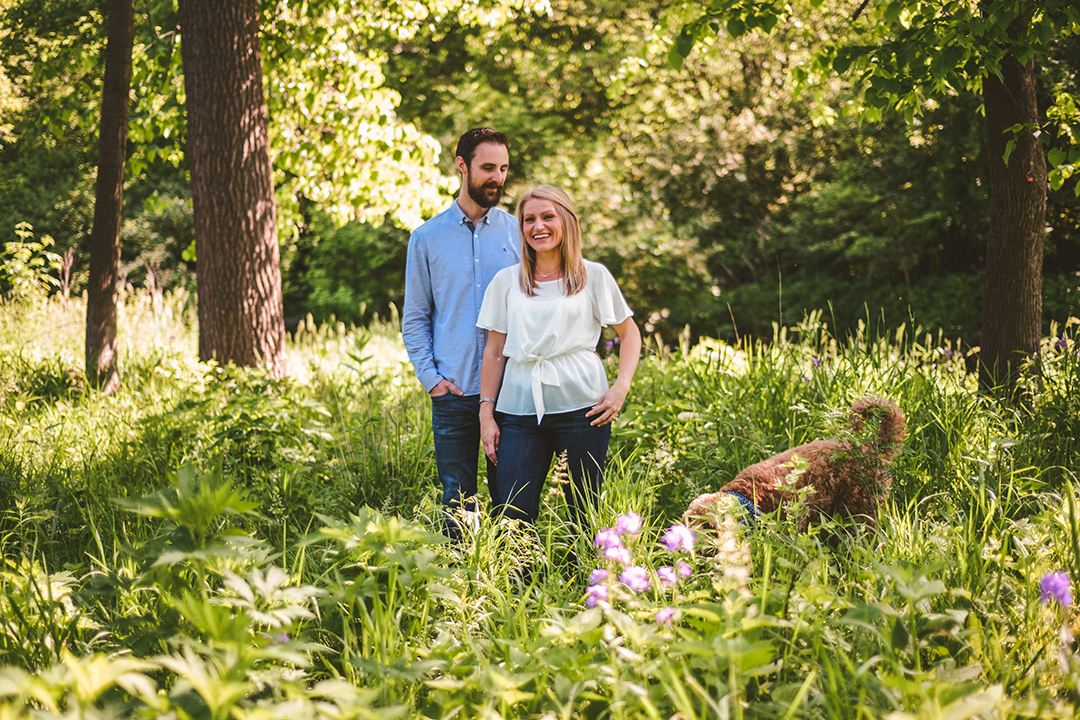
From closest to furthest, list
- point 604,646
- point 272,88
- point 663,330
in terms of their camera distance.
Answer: point 604,646 < point 272,88 < point 663,330

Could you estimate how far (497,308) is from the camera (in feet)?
9.71

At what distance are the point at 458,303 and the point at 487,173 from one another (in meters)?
0.60

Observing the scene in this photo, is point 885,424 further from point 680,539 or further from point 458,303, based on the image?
point 458,303

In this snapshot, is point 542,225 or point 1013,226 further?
point 1013,226

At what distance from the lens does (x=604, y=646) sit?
6.10ft

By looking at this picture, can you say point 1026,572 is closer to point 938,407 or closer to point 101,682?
point 938,407

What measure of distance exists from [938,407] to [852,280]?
1049cm

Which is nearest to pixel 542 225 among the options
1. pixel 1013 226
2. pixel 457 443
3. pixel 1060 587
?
pixel 457 443

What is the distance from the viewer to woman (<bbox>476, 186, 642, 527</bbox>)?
282cm

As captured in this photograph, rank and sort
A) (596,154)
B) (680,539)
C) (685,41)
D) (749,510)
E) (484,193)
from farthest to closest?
(596,154)
(685,41)
(484,193)
(749,510)
(680,539)

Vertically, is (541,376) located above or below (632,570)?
above

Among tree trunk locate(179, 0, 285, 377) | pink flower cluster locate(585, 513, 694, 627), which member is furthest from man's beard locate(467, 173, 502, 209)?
tree trunk locate(179, 0, 285, 377)

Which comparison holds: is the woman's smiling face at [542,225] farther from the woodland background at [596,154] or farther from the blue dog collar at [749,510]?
the woodland background at [596,154]

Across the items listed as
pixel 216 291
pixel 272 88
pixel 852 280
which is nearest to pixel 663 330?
pixel 852 280
